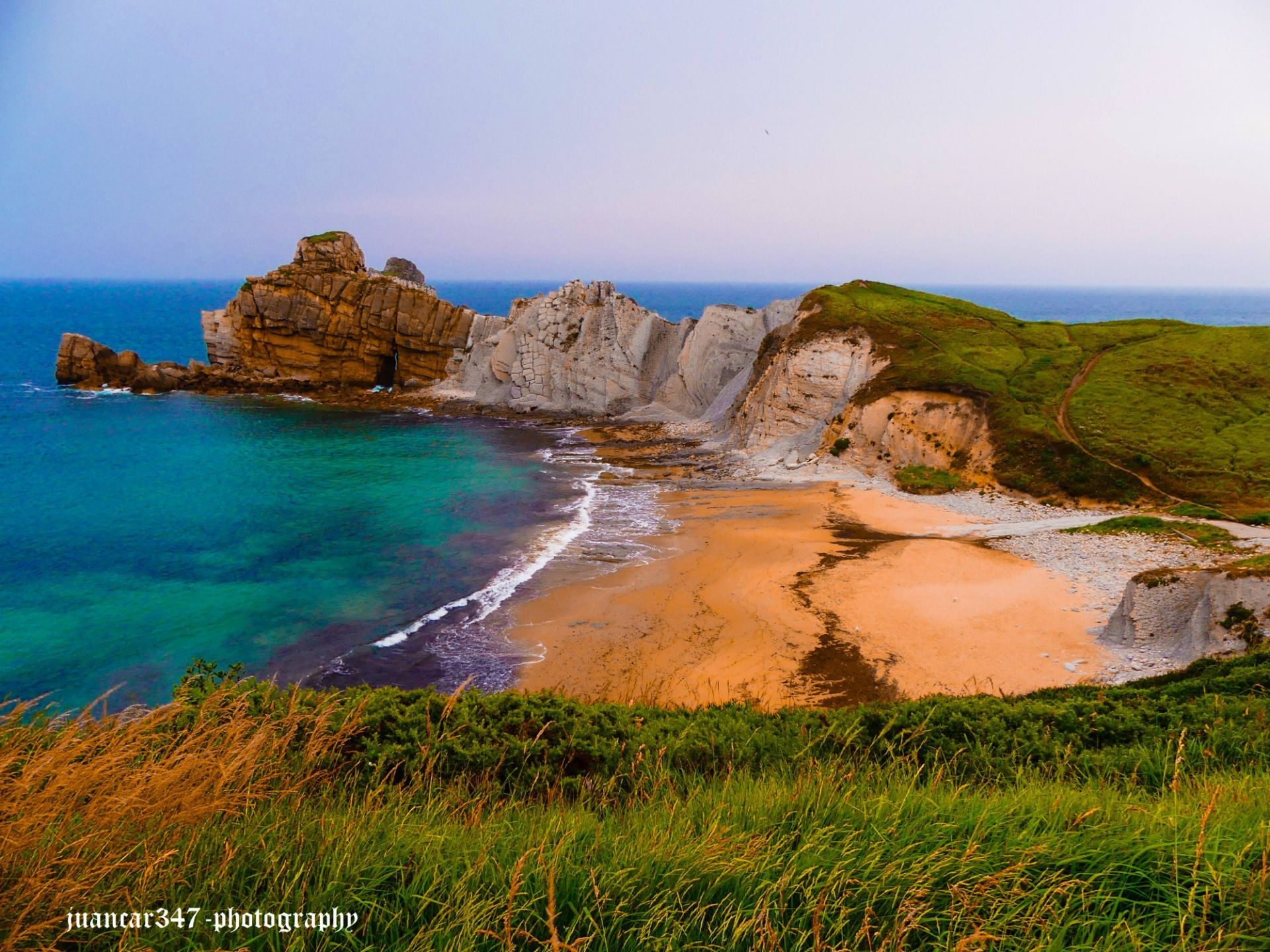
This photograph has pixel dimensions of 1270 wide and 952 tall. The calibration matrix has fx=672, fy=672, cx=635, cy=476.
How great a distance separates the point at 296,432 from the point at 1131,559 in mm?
52983

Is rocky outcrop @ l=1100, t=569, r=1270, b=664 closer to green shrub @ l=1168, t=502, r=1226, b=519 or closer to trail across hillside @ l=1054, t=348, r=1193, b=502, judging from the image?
green shrub @ l=1168, t=502, r=1226, b=519

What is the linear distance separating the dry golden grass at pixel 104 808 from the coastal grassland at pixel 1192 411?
36.4 metres

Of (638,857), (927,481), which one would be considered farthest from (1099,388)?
(638,857)

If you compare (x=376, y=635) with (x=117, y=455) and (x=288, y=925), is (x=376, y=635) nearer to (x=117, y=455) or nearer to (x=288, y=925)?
(x=288, y=925)

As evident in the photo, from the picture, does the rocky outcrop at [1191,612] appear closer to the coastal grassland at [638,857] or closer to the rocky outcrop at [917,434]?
the coastal grassland at [638,857]

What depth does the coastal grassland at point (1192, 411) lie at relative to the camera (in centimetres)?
3073

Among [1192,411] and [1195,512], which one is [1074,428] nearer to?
[1192,411]

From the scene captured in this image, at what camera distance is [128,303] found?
195 metres

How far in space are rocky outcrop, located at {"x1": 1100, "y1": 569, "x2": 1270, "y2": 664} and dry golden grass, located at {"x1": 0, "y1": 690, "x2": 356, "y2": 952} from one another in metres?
18.9

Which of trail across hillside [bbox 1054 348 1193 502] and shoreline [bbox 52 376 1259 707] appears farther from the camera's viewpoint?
trail across hillside [bbox 1054 348 1193 502]

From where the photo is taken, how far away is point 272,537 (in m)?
31.3

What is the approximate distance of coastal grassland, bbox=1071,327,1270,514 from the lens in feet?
101

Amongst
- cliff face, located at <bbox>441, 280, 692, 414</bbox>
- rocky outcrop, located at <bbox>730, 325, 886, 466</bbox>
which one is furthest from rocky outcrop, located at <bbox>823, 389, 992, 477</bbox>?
cliff face, located at <bbox>441, 280, 692, 414</bbox>

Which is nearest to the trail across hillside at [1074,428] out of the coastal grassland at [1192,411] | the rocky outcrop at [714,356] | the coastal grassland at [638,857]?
the coastal grassland at [1192,411]
